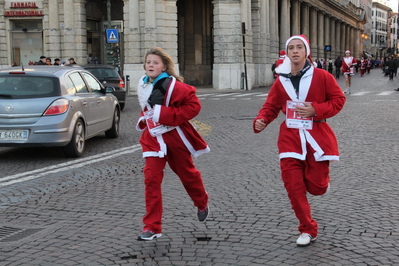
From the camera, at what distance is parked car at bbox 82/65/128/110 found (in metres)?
20.2

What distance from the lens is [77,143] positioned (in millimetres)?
10148

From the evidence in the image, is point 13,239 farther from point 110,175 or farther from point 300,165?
point 110,175

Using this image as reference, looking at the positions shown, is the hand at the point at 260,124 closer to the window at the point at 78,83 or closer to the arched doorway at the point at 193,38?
the window at the point at 78,83

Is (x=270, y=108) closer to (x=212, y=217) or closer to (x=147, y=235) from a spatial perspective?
(x=212, y=217)

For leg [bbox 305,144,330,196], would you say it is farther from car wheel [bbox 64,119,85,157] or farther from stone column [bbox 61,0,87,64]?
stone column [bbox 61,0,87,64]

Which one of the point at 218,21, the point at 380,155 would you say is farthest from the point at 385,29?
the point at 380,155

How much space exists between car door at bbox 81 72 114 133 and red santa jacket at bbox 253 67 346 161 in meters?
6.82

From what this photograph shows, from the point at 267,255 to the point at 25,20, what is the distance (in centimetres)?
3232

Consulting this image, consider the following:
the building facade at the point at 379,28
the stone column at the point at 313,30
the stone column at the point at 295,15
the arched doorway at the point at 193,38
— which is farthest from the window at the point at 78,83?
the building facade at the point at 379,28

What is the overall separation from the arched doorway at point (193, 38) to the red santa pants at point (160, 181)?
3362cm

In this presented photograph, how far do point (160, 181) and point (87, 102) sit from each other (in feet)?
19.9

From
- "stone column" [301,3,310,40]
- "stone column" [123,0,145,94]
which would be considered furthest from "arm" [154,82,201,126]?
"stone column" [301,3,310,40]

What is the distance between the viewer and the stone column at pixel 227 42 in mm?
34406

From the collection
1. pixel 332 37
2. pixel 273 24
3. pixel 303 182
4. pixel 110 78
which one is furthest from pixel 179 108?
pixel 332 37
